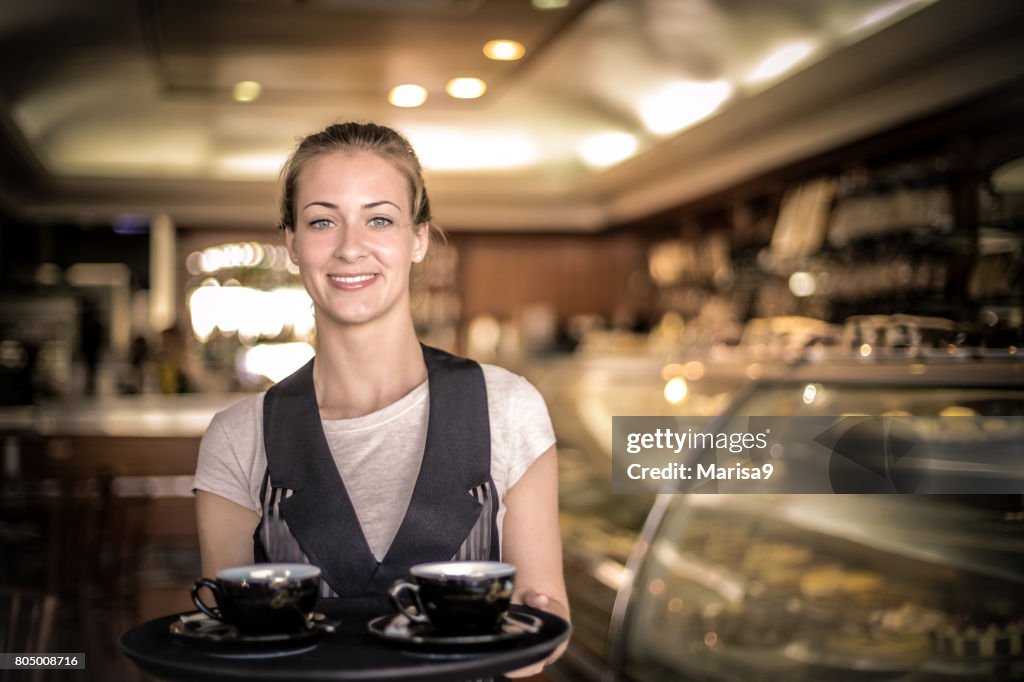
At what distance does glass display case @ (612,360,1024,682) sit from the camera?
2320 mm

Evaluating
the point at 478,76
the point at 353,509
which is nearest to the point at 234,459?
the point at 353,509

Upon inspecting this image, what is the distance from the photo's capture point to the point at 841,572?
276 cm

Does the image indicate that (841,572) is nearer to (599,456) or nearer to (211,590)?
(599,456)

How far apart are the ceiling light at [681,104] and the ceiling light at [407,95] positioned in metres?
1.31

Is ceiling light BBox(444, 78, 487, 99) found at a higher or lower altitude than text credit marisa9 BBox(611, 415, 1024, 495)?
higher

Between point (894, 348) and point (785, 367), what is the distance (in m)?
0.29

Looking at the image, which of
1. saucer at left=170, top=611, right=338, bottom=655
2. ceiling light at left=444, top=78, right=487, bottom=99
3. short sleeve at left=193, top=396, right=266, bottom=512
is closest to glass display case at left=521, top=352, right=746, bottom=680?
ceiling light at left=444, top=78, right=487, bottom=99

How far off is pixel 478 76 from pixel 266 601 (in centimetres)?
422

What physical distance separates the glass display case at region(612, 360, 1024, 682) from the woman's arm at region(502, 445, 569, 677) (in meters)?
1.19

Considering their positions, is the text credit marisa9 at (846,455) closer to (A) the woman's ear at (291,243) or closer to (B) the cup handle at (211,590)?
(A) the woman's ear at (291,243)

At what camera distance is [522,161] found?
26.3ft

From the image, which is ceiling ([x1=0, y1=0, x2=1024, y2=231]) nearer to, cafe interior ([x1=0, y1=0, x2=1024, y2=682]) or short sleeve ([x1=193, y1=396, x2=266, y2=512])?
cafe interior ([x1=0, y1=0, x2=1024, y2=682])

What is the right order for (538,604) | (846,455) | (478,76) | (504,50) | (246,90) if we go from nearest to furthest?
(538,604)
(846,455)
(504,50)
(478,76)
(246,90)

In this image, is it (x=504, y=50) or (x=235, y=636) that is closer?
(x=235, y=636)
